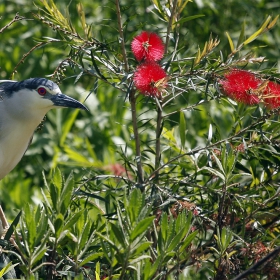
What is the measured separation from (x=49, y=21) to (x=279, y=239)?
1.01m

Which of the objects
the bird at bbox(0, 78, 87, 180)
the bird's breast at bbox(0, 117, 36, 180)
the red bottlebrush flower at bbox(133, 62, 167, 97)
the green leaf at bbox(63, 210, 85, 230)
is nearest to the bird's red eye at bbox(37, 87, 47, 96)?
the bird at bbox(0, 78, 87, 180)

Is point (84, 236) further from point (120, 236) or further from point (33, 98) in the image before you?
point (33, 98)

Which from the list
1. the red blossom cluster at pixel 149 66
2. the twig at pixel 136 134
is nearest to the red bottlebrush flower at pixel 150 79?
the red blossom cluster at pixel 149 66

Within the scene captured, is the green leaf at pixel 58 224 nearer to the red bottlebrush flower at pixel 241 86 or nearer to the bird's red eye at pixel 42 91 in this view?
the red bottlebrush flower at pixel 241 86

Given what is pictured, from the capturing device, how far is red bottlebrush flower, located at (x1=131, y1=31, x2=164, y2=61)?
2.17 metres

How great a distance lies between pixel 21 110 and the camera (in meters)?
2.90

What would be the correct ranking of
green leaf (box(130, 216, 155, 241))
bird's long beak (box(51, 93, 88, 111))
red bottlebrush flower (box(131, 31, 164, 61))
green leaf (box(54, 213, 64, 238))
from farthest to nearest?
bird's long beak (box(51, 93, 88, 111))
red bottlebrush flower (box(131, 31, 164, 61))
green leaf (box(54, 213, 64, 238))
green leaf (box(130, 216, 155, 241))

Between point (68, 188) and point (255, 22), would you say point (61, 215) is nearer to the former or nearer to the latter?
point (68, 188)

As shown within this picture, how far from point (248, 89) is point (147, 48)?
327 mm

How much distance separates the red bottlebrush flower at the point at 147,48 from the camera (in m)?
2.17

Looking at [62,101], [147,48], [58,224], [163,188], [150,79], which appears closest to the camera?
[58,224]

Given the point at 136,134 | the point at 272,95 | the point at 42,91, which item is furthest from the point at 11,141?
the point at 272,95

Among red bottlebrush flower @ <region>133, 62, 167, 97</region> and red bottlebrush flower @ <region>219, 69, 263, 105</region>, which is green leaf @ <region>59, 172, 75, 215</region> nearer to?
red bottlebrush flower @ <region>133, 62, 167, 97</region>

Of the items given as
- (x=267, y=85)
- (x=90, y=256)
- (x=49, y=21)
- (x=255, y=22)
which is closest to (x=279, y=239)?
(x=267, y=85)
